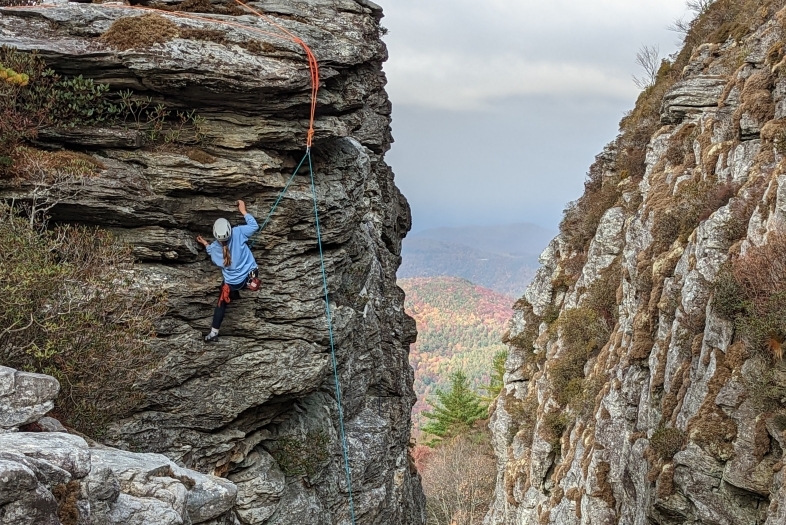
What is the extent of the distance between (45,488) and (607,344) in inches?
1046

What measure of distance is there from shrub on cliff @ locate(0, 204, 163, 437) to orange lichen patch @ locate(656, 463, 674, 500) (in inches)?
524

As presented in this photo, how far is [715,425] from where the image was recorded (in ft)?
51.1

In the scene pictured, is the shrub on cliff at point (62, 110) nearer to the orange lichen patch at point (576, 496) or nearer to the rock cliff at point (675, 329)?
the rock cliff at point (675, 329)

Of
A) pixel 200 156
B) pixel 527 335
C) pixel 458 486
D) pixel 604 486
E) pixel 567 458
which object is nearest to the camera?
pixel 200 156

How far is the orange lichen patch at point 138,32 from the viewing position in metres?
12.8

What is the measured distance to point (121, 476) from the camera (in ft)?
26.2

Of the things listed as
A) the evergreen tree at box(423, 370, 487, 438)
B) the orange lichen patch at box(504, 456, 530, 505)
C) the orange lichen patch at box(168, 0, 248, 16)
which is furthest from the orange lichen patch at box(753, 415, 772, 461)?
the evergreen tree at box(423, 370, 487, 438)

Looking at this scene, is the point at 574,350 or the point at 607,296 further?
the point at 574,350

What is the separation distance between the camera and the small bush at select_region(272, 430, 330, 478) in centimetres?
1698

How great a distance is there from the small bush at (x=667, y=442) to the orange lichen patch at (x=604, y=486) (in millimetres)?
4761

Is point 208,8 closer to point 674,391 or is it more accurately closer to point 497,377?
point 674,391

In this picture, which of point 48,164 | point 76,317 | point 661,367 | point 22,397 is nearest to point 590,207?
point 661,367

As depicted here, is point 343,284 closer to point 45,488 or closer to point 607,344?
point 45,488

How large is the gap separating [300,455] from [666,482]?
988 centimetres
